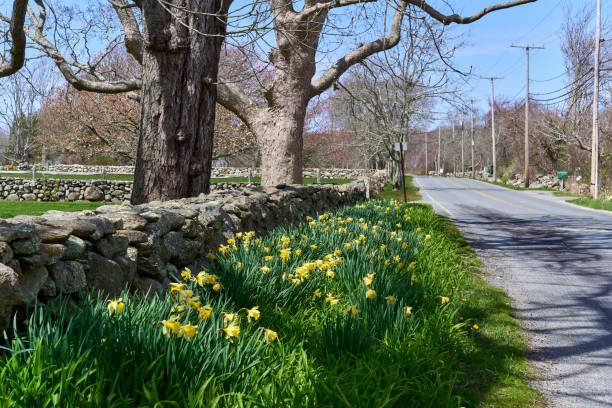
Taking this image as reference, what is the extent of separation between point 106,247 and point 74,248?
1.04 feet

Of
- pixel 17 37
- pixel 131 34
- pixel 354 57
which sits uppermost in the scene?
pixel 354 57

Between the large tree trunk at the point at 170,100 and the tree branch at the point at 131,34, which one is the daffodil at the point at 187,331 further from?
the tree branch at the point at 131,34

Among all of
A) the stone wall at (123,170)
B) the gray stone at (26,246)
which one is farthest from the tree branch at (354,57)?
the stone wall at (123,170)

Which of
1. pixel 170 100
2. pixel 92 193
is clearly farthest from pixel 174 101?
pixel 92 193

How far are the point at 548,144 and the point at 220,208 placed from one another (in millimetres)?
34592

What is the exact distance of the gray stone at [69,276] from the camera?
2.56 meters

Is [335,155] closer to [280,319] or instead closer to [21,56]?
[21,56]

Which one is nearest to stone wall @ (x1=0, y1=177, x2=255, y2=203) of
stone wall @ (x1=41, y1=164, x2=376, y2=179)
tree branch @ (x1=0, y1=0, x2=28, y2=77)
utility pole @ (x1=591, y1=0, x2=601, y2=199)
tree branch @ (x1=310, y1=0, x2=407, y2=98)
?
stone wall @ (x1=41, y1=164, x2=376, y2=179)

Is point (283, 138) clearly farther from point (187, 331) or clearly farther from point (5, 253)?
point (187, 331)

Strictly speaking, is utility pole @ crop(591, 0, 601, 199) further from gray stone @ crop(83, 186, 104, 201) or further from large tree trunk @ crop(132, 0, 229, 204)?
gray stone @ crop(83, 186, 104, 201)

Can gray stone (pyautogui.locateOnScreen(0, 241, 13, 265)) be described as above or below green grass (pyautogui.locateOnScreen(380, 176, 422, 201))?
above

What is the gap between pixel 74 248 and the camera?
272 centimetres

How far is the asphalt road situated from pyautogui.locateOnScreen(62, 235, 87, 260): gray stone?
295 cm

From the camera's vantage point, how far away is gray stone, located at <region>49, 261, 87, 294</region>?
2561 millimetres
